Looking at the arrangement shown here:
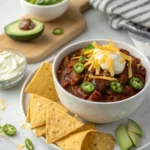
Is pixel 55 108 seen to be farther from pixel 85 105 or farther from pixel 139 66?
pixel 139 66

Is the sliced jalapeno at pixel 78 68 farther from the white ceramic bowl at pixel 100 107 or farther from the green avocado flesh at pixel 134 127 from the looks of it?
the green avocado flesh at pixel 134 127

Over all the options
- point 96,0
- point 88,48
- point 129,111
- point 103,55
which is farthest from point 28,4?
point 129,111

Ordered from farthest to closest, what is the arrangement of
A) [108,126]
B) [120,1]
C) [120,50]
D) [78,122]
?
[120,1] < [120,50] < [108,126] < [78,122]

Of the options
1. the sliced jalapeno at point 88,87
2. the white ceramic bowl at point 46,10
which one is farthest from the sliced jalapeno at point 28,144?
the white ceramic bowl at point 46,10

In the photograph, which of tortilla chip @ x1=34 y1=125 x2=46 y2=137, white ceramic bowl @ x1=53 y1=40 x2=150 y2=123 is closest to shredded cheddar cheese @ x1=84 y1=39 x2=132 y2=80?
white ceramic bowl @ x1=53 y1=40 x2=150 y2=123

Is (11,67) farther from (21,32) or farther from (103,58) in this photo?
(103,58)

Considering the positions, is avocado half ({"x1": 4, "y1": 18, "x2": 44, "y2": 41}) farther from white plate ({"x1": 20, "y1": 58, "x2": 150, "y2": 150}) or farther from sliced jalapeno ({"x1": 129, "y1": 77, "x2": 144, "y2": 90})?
sliced jalapeno ({"x1": 129, "y1": 77, "x2": 144, "y2": 90})

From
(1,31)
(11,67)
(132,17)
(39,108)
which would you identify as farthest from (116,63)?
(1,31)
